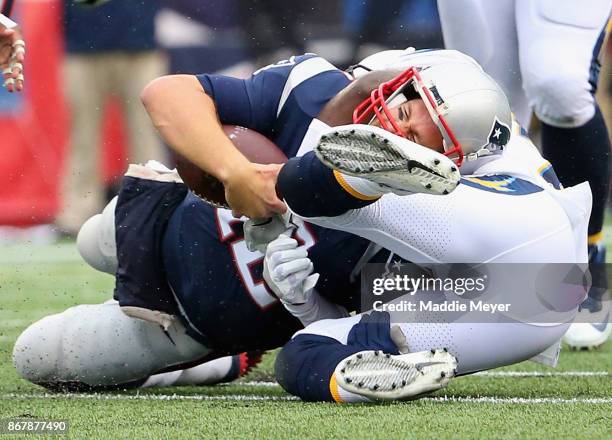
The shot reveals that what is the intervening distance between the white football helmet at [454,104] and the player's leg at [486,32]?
0.99 meters

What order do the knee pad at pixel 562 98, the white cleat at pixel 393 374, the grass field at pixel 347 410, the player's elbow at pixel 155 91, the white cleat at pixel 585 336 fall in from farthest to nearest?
1. the white cleat at pixel 585 336
2. the knee pad at pixel 562 98
3. the player's elbow at pixel 155 91
4. the white cleat at pixel 393 374
5. the grass field at pixel 347 410

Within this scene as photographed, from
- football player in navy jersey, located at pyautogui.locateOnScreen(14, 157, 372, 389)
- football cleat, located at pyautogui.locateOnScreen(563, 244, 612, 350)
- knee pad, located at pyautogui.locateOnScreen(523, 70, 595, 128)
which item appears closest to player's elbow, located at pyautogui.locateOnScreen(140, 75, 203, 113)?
football player in navy jersey, located at pyautogui.locateOnScreen(14, 157, 372, 389)

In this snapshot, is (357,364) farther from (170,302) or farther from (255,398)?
(170,302)

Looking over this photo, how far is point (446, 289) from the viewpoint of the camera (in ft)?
6.94

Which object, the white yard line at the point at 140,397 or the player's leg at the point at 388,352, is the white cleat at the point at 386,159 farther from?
the white yard line at the point at 140,397

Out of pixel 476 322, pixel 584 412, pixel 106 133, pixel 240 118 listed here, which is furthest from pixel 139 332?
pixel 106 133

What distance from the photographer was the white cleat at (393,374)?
194 centimetres

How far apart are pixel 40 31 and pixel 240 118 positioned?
13.4 ft

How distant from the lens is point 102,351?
2342mm

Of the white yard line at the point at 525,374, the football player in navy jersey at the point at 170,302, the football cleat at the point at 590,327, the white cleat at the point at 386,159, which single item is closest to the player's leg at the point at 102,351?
the football player in navy jersey at the point at 170,302

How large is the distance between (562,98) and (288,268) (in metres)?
1.06

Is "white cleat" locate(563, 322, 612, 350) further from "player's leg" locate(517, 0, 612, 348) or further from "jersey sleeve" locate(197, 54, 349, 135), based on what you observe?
"jersey sleeve" locate(197, 54, 349, 135)

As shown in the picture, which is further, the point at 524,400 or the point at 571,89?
the point at 571,89

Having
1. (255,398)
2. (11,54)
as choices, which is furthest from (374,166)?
(11,54)
